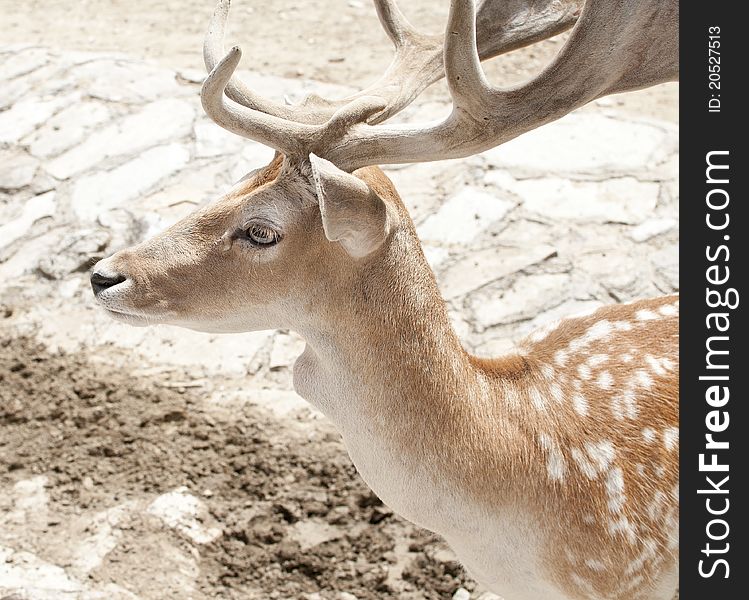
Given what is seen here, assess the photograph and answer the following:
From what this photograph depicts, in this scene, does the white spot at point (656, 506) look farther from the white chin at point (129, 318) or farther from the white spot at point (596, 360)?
the white chin at point (129, 318)

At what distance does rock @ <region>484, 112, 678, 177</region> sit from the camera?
16.6ft

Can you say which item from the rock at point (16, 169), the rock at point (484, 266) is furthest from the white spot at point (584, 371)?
the rock at point (16, 169)

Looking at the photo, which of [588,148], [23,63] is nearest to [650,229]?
[588,148]

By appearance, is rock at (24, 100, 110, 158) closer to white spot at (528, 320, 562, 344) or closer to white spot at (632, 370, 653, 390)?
white spot at (528, 320, 562, 344)

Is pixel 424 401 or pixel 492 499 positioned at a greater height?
pixel 424 401

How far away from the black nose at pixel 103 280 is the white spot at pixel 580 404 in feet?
3.82

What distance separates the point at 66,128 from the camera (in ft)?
18.1

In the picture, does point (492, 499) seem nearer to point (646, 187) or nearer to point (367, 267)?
point (367, 267)

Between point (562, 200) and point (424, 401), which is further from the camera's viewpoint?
point (562, 200)

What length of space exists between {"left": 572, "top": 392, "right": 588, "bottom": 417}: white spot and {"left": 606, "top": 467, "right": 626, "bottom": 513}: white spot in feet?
0.55
